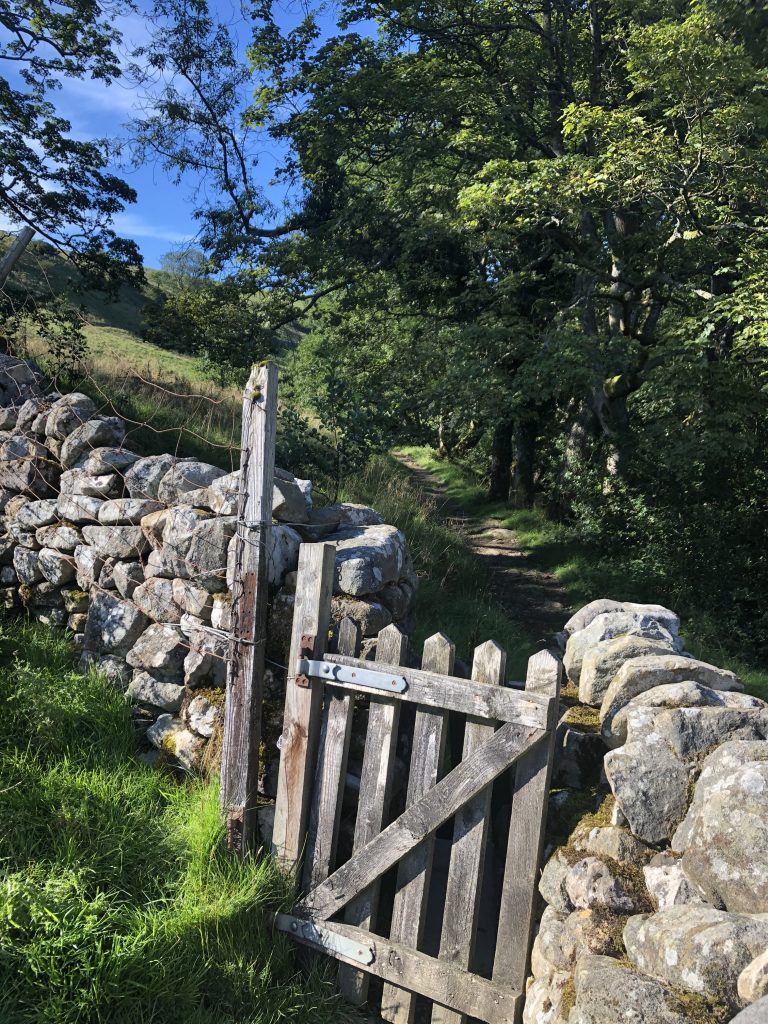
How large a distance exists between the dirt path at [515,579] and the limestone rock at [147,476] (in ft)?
12.2

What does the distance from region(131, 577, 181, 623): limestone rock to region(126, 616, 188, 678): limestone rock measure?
2.4 inches

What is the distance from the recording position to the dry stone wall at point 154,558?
4406 millimetres

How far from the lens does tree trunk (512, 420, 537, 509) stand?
16.8 metres

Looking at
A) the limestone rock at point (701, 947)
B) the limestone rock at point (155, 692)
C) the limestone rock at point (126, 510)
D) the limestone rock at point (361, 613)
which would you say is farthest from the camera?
the limestone rock at point (126, 510)

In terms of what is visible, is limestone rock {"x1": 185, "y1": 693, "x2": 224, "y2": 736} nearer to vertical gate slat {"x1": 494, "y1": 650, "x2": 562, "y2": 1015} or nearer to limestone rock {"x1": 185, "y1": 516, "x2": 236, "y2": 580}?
limestone rock {"x1": 185, "y1": 516, "x2": 236, "y2": 580}

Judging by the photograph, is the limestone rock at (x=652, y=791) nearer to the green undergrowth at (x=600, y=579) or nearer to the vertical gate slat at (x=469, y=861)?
the vertical gate slat at (x=469, y=861)

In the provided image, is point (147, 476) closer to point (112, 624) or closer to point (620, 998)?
point (112, 624)

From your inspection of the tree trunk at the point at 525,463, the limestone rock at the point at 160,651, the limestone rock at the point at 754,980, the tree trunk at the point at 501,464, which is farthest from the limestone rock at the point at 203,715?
the tree trunk at the point at 501,464

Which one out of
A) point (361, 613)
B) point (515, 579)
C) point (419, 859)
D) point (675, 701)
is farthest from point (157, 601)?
point (515, 579)

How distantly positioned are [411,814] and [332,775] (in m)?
0.51

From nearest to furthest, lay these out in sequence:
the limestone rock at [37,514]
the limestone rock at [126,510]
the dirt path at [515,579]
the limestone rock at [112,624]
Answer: the limestone rock at [112,624]
the limestone rock at [126,510]
the limestone rock at [37,514]
the dirt path at [515,579]

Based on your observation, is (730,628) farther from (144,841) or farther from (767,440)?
(144,841)

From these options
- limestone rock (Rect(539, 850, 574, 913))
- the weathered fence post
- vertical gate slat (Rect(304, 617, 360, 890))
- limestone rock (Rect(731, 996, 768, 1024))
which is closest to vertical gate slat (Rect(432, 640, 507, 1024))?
limestone rock (Rect(539, 850, 574, 913))

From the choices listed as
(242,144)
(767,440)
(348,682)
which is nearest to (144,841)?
(348,682)
